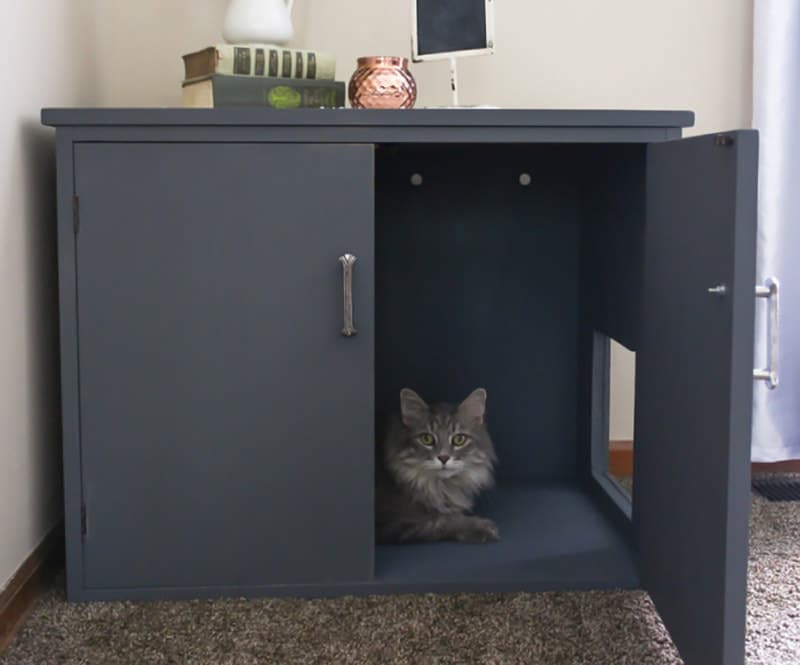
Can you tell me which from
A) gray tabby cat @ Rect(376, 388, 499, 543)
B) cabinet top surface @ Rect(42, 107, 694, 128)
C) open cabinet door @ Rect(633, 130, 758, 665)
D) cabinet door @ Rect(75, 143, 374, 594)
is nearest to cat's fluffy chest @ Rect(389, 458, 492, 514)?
gray tabby cat @ Rect(376, 388, 499, 543)

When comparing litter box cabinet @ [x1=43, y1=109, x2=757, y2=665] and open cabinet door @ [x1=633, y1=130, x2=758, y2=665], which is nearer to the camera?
open cabinet door @ [x1=633, y1=130, x2=758, y2=665]

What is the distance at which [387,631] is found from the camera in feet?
5.31

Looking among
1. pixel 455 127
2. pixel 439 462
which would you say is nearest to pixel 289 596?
pixel 439 462

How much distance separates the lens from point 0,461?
1.58 metres

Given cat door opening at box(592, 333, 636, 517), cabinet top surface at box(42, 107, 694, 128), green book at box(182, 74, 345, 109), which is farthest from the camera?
cat door opening at box(592, 333, 636, 517)

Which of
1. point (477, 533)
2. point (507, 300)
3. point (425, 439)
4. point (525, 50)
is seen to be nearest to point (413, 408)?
point (425, 439)

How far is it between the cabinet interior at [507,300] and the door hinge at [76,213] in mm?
679

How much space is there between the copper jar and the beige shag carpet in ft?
2.68

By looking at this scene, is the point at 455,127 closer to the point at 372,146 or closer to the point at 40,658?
the point at 372,146

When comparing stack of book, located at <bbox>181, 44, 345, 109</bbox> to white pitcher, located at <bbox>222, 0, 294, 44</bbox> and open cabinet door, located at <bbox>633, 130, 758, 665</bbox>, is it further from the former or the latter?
open cabinet door, located at <bbox>633, 130, 758, 665</bbox>

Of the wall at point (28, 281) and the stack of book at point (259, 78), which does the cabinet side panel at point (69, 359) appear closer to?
the wall at point (28, 281)

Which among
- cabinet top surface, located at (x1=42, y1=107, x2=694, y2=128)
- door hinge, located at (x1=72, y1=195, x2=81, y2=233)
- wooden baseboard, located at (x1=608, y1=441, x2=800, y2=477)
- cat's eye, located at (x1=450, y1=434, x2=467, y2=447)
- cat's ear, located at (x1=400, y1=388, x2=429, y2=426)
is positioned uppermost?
cabinet top surface, located at (x1=42, y1=107, x2=694, y2=128)

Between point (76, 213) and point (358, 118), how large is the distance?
45cm

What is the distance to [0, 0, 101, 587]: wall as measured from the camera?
5.27ft
